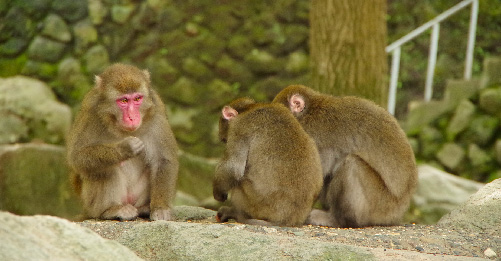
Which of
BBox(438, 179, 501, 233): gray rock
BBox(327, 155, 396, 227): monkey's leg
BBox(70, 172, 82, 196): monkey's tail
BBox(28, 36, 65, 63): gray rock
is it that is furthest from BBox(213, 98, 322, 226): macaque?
BBox(28, 36, 65, 63): gray rock

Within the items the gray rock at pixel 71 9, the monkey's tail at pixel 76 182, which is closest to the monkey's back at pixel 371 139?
the monkey's tail at pixel 76 182

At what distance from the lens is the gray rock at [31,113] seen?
9.65 metres

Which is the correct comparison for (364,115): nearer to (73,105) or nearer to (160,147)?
(160,147)

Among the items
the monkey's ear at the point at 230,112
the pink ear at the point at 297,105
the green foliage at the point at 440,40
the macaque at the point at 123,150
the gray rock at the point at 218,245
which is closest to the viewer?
the gray rock at the point at 218,245

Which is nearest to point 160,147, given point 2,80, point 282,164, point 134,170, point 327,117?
point 134,170

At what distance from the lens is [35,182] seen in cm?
877

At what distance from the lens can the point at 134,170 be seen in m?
5.16

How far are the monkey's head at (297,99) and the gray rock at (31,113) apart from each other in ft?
17.2

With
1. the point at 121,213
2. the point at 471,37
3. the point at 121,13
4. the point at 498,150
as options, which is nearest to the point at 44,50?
the point at 121,13

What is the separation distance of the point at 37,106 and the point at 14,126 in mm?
448

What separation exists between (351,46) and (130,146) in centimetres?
316

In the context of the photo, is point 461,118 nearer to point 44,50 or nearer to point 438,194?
point 438,194

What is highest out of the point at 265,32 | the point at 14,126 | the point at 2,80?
the point at 265,32

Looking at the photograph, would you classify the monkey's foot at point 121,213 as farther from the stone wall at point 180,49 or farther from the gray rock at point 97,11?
the gray rock at point 97,11
